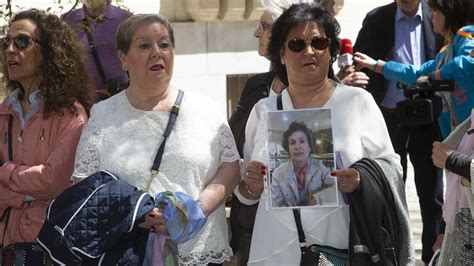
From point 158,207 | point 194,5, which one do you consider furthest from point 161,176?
point 194,5

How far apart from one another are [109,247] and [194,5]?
7.04 meters

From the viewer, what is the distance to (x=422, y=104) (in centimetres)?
745

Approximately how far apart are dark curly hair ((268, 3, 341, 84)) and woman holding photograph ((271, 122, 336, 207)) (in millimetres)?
535

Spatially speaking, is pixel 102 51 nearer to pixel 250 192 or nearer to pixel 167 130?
pixel 167 130

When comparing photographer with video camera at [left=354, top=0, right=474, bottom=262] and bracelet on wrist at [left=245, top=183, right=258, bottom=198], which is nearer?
bracelet on wrist at [left=245, top=183, right=258, bottom=198]

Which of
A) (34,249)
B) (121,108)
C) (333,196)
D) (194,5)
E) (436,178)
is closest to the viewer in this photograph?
(333,196)

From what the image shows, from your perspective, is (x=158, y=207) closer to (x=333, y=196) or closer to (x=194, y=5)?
(x=333, y=196)

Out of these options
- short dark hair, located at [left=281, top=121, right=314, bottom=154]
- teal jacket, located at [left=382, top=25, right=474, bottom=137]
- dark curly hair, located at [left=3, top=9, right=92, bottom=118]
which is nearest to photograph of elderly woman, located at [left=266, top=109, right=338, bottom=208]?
short dark hair, located at [left=281, top=121, right=314, bottom=154]

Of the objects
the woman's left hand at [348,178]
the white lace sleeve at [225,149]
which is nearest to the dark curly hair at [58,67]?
the white lace sleeve at [225,149]

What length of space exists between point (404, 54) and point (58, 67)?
12.5 ft

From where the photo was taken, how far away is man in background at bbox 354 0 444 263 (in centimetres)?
984

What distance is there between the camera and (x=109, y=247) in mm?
6082

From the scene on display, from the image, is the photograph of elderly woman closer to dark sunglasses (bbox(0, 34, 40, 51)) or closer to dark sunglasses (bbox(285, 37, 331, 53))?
dark sunglasses (bbox(285, 37, 331, 53))

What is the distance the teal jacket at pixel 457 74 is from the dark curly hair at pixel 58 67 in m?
2.19
